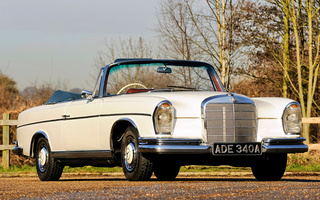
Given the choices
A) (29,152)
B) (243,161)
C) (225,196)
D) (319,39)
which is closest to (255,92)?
(319,39)

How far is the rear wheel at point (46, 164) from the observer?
1072 centimetres

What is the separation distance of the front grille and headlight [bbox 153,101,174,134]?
0.50 metres

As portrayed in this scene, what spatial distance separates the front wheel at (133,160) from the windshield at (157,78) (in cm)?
105

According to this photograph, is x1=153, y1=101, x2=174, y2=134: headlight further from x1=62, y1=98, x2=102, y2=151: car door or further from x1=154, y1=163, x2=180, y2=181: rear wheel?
x1=154, y1=163, x2=180, y2=181: rear wheel

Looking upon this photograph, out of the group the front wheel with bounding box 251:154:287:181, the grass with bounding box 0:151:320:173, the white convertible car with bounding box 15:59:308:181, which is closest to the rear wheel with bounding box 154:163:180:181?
the white convertible car with bounding box 15:59:308:181

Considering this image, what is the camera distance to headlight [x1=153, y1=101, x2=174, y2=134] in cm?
820

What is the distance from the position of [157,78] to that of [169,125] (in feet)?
7.82

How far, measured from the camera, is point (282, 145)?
28.6 feet

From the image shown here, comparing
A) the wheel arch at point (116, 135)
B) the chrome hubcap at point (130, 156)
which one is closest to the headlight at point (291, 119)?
the chrome hubcap at point (130, 156)

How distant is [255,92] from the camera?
23.5 metres

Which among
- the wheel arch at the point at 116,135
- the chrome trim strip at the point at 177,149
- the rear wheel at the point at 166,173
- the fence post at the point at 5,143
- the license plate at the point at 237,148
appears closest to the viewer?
the chrome trim strip at the point at 177,149

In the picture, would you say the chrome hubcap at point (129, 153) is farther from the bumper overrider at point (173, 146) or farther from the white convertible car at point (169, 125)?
the bumper overrider at point (173, 146)

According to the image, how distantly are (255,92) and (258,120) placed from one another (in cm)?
1490

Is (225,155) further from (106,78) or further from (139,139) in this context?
(106,78)
